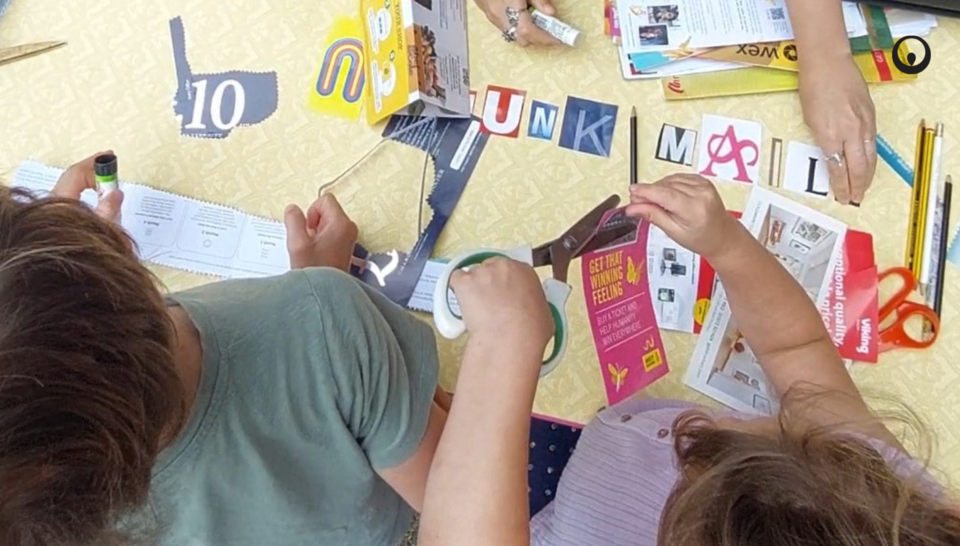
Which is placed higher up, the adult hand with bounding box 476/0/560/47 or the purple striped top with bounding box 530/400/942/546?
the adult hand with bounding box 476/0/560/47

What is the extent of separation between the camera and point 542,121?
3.10 ft

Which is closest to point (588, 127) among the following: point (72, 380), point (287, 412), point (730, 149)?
point (730, 149)

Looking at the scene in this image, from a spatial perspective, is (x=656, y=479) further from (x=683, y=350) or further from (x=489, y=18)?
(x=489, y=18)

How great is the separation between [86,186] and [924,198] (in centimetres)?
89

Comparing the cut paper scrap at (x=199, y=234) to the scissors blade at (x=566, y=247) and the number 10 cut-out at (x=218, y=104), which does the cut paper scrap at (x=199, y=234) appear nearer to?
the number 10 cut-out at (x=218, y=104)

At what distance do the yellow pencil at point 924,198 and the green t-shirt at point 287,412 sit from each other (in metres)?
0.52

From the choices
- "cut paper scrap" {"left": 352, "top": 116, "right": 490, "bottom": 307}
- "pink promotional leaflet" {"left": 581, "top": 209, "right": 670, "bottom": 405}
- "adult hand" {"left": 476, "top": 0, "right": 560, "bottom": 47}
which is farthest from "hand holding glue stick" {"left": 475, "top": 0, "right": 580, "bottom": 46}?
"pink promotional leaflet" {"left": 581, "top": 209, "right": 670, "bottom": 405}

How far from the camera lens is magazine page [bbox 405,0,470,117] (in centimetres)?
90

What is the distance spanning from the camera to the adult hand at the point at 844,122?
87 cm

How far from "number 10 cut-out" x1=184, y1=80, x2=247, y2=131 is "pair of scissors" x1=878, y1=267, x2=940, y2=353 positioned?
Answer: 0.73 meters

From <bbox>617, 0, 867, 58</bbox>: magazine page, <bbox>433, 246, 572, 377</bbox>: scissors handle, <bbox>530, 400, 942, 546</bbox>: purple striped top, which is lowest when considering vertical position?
<bbox>530, 400, 942, 546</bbox>: purple striped top

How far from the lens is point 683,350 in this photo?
88cm

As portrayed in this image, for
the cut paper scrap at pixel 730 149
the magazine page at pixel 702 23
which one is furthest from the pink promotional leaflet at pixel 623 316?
the magazine page at pixel 702 23

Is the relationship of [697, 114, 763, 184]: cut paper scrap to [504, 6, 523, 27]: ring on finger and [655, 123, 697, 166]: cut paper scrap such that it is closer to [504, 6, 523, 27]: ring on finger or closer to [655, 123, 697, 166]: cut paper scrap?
[655, 123, 697, 166]: cut paper scrap
